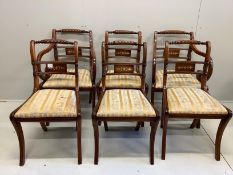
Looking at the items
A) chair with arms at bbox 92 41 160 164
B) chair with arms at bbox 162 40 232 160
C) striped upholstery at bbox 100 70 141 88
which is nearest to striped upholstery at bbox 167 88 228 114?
chair with arms at bbox 162 40 232 160

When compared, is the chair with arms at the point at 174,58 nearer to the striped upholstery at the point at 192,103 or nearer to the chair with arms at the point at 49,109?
the striped upholstery at the point at 192,103

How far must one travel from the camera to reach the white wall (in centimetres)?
266

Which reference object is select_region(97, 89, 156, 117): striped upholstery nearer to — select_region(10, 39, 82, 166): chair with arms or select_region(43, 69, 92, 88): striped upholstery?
select_region(10, 39, 82, 166): chair with arms

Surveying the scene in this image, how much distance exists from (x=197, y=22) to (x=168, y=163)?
1512 millimetres

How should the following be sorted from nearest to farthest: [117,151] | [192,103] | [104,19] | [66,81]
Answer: [192,103]
[117,151]
[66,81]
[104,19]

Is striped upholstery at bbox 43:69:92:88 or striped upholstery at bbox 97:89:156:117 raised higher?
striped upholstery at bbox 43:69:92:88

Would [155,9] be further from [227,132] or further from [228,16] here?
[227,132]

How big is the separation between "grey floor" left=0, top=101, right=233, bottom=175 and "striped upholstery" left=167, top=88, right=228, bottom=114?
416 millimetres

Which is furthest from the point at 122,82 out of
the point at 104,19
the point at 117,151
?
the point at 104,19

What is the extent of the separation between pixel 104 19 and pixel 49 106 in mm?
1217

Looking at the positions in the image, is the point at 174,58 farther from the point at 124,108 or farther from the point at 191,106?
the point at 124,108

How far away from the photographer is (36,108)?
1880 mm

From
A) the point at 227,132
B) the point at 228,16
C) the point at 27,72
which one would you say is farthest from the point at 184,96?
the point at 27,72

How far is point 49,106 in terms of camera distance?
75.0 inches
